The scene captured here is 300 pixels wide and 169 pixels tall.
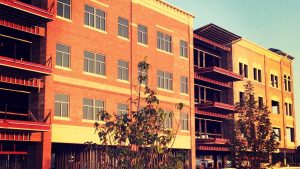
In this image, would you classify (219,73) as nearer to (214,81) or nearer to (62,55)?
(214,81)

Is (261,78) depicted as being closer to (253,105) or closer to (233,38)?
(233,38)

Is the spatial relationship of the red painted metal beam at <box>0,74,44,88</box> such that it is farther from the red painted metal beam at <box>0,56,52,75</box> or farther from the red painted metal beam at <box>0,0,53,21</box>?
the red painted metal beam at <box>0,0,53,21</box>

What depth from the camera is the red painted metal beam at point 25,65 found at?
88.0 feet

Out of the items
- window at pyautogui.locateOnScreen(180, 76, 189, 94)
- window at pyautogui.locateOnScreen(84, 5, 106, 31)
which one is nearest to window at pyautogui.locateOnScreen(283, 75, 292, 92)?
window at pyautogui.locateOnScreen(180, 76, 189, 94)

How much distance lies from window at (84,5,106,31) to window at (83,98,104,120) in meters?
6.21

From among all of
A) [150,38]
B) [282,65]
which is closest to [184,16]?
[150,38]

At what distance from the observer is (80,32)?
34.4m

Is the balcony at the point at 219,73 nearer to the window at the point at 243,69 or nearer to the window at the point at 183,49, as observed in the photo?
the window at the point at 183,49

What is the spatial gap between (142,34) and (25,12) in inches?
568

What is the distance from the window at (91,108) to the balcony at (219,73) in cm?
1591

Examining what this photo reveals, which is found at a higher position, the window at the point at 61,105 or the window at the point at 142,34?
the window at the point at 142,34

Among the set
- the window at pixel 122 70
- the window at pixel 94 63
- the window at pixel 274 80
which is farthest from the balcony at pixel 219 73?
the window at pixel 94 63

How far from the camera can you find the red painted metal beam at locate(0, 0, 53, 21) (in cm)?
2736

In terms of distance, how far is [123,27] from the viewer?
38812 mm
